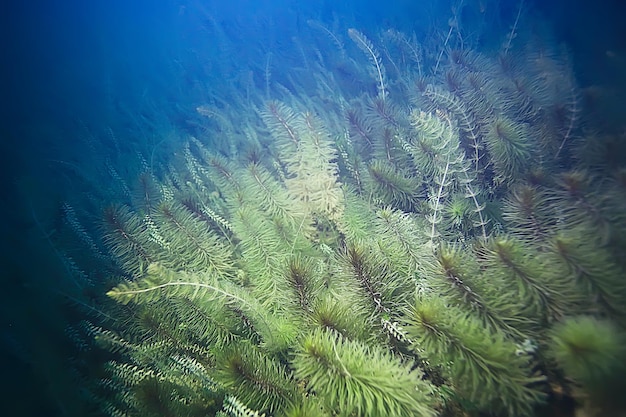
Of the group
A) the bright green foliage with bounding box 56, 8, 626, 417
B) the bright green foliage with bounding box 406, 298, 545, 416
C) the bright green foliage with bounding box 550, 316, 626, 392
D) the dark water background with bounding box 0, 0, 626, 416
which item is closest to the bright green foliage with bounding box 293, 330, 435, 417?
the bright green foliage with bounding box 56, 8, 626, 417

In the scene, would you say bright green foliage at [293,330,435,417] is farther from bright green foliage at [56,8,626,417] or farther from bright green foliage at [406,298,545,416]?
bright green foliage at [406,298,545,416]

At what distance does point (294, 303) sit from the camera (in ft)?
4.34

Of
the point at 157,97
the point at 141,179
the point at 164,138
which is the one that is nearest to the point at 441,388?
the point at 141,179

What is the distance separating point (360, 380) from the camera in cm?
89

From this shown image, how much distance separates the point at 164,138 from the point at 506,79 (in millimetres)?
3802

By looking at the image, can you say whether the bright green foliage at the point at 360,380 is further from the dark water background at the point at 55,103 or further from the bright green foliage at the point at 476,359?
the dark water background at the point at 55,103

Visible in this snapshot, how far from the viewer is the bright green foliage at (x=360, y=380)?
0.86 meters

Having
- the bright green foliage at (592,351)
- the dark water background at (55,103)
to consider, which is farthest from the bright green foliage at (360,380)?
the dark water background at (55,103)

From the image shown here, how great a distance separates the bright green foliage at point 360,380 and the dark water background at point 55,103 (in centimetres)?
155

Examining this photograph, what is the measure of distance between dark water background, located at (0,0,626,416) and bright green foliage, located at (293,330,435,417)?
1553 mm

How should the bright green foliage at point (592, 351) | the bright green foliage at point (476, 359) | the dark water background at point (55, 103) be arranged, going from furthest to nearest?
1. the dark water background at point (55, 103)
2. the bright green foliage at point (476, 359)
3. the bright green foliage at point (592, 351)

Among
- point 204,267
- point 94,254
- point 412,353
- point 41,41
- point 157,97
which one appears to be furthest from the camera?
point 41,41

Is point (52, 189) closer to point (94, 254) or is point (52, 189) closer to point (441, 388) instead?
point (94, 254)

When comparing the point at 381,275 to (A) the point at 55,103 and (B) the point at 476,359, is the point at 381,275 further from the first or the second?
(A) the point at 55,103
